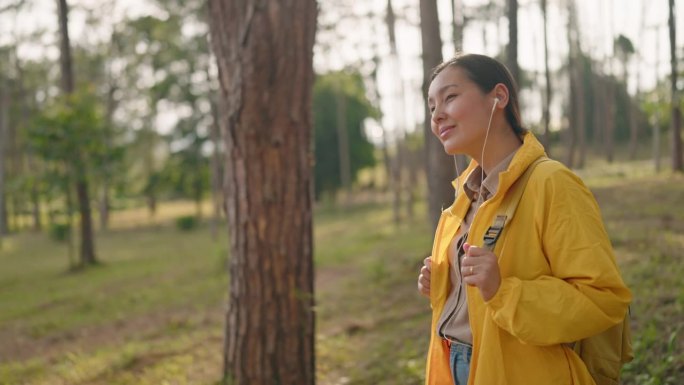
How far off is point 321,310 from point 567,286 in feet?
25.3

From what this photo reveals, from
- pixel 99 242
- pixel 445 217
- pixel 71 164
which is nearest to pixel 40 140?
pixel 71 164

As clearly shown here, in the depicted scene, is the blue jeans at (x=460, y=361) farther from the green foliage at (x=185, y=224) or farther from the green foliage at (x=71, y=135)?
the green foliage at (x=185, y=224)

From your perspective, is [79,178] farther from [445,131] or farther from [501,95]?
[501,95]

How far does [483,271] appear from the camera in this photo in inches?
69.7

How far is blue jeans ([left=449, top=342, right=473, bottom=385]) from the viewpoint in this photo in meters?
2.04

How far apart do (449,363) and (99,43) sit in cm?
3519

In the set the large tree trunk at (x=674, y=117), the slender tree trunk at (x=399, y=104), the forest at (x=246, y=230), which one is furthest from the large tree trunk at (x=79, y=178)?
the large tree trunk at (x=674, y=117)

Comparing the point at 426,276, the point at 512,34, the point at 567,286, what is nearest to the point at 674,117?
the point at 512,34

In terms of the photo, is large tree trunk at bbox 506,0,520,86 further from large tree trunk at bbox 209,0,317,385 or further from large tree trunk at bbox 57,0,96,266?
large tree trunk at bbox 57,0,96,266

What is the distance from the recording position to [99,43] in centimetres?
3388

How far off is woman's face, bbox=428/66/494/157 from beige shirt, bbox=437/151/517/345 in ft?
0.35

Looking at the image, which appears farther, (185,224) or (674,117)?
(185,224)

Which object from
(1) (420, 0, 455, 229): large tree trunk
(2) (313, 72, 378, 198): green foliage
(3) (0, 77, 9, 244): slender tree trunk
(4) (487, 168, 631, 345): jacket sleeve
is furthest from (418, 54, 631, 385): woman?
(2) (313, 72, 378, 198): green foliage

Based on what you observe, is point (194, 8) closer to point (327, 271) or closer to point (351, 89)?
point (351, 89)
